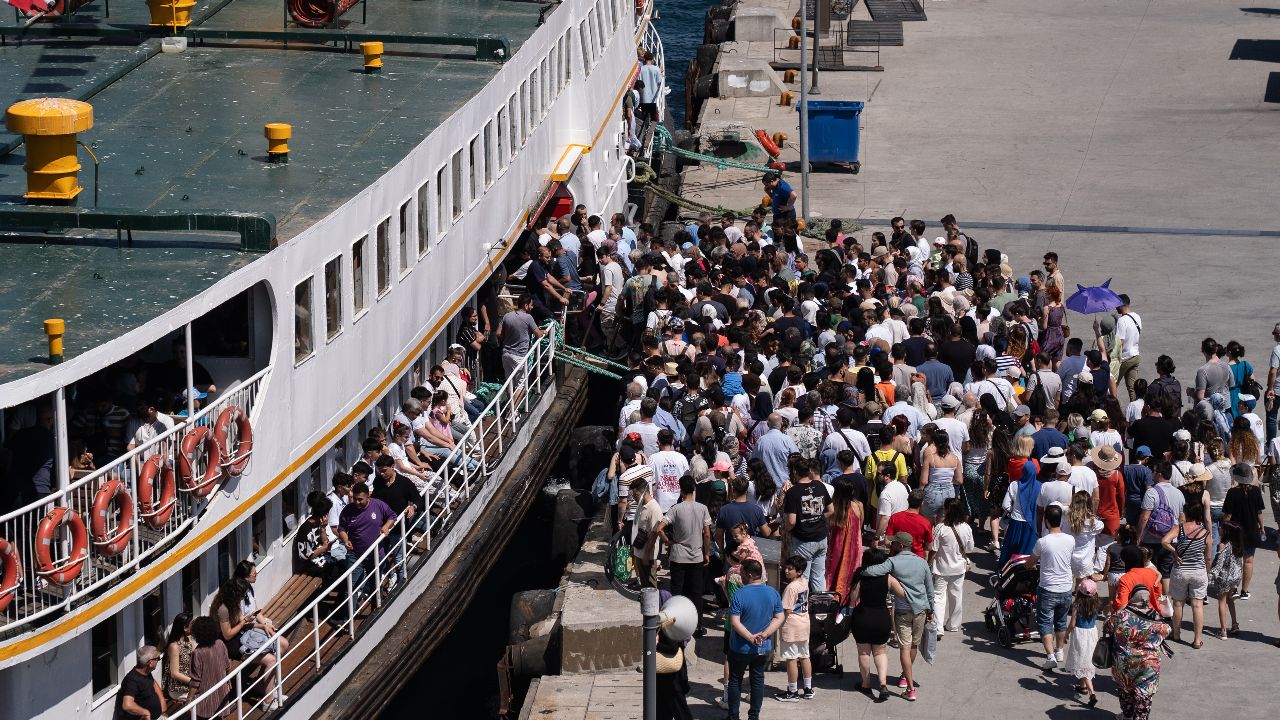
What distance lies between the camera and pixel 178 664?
13.7m

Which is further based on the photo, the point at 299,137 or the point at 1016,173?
the point at 1016,173

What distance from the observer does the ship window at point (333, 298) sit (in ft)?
52.7

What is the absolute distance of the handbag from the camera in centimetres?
1564

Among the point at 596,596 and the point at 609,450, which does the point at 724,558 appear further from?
the point at 609,450

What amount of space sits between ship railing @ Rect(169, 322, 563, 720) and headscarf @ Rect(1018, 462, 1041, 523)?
5.23 meters

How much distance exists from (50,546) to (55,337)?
138 cm

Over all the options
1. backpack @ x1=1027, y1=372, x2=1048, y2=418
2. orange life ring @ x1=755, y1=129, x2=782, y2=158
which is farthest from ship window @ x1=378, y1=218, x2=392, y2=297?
orange life ring @ x1=755, y1=129, x2=782, y2=158

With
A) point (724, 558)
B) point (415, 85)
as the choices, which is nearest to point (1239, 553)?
point (724, 558)

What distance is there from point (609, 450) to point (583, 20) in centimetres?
781

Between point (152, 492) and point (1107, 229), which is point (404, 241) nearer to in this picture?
point (152, 492)

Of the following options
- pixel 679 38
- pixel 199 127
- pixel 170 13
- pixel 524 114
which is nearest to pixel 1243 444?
pixel 524 114

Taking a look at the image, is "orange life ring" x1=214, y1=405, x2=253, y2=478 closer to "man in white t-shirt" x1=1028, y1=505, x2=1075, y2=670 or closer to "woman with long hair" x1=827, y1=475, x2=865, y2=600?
"woman with long hair" x1=827, y1=475, x2=865, y2=600

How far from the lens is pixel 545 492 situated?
20.5m

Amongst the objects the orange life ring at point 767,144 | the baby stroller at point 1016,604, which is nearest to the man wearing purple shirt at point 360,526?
the baby stroller at point 1016,604
